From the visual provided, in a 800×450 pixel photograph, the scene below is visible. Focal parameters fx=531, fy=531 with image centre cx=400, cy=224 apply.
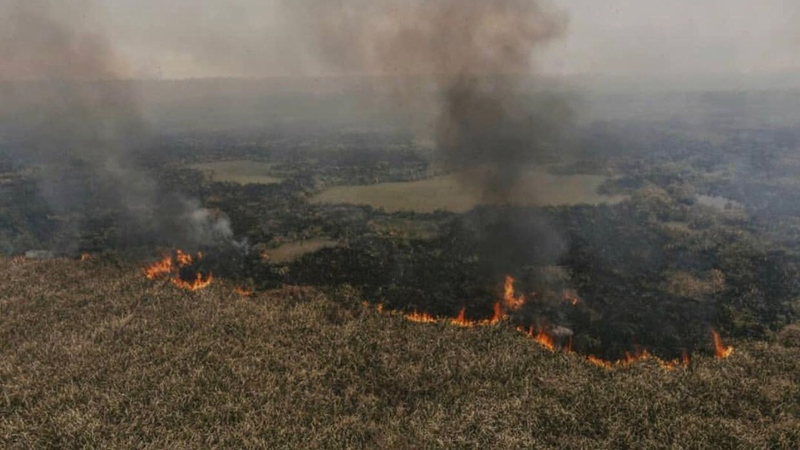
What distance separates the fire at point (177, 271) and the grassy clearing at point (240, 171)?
146ft

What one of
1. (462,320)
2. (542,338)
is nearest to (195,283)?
(462,320)

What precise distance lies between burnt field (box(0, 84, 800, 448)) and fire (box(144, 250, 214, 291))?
294 millimetres

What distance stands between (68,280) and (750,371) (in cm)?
5261

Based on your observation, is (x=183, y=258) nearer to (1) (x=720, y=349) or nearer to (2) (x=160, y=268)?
(2) (x=160, y=268)

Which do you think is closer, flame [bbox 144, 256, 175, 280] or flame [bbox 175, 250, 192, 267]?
flame [bbox 144, 256, 175, 280]

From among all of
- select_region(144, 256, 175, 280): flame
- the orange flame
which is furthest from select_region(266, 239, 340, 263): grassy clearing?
the orange flame

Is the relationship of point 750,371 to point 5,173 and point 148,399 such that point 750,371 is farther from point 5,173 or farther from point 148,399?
point 5,173

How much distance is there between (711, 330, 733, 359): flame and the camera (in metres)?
36.9

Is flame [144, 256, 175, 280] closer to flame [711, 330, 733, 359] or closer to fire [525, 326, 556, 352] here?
fire [525, 326, 556, 352]

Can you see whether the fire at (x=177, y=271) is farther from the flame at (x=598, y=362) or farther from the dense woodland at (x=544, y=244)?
the flame at (x=598, y=362)

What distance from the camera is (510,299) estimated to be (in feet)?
150

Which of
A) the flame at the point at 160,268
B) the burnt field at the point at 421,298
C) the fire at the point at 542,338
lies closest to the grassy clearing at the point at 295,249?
the burnt field at the point at 421,298

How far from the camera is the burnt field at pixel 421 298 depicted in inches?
1161

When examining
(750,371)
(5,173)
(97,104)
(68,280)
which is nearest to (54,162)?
(5,173)
